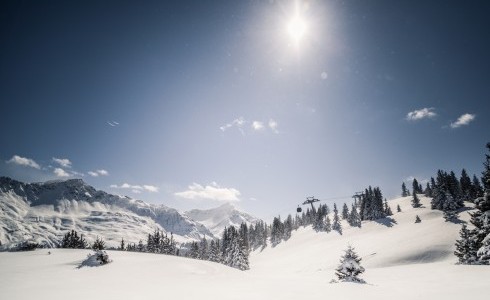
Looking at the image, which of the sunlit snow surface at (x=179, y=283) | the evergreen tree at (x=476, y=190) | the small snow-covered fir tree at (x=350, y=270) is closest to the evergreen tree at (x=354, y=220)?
the evergreen tree at (x=476, y=190)

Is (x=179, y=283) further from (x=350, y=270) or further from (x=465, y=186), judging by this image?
(x=465, y=186)

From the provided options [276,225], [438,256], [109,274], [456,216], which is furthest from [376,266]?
[276,225]

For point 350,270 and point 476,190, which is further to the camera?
point 476,190

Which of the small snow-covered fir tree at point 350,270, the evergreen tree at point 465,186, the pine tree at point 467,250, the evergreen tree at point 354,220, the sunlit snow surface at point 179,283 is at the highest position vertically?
the evergreen tree at point 465,186

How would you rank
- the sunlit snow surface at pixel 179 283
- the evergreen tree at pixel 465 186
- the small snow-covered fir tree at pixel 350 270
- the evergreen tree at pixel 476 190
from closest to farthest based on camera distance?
the sunlit snow surface at pixel 179 283
the small snow-covered fir tree at pixel 350 270
the evergreen tree at pixel 476 190
the evergreen tree at pixel 465 186

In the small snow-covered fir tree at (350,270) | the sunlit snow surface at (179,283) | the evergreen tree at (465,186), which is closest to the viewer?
the sunlit snow surface at (179,283)

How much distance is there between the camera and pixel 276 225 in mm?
132125

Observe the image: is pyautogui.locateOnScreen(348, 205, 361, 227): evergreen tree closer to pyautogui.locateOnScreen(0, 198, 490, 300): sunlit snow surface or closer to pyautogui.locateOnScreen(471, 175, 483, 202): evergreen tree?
pyautogui.locateOnScreen(471, 175, 483, 202): evergreen tree

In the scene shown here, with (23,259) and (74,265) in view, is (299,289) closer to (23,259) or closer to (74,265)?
(74,265)

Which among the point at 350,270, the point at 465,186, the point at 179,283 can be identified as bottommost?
the point at 179,283

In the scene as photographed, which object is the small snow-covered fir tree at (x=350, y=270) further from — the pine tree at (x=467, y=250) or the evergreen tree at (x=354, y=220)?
the evergreen tree at (x=354, y=220)

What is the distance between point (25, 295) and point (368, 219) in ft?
337

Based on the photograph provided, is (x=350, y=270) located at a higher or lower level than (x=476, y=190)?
lower

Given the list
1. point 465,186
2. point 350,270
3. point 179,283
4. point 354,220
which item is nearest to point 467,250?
point 350,270
